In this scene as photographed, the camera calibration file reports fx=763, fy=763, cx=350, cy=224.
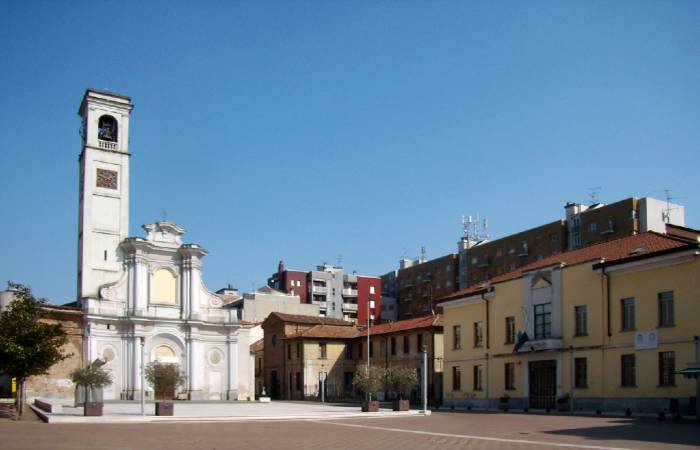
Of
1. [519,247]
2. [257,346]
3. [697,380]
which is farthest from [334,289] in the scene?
[697,380]

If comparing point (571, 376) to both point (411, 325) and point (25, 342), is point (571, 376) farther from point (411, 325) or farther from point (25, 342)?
point (25, 342)

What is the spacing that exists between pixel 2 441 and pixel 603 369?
2853 cm

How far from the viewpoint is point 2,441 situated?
789 inches

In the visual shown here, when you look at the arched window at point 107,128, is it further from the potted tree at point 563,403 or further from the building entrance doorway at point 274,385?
the potted tree at point 563,403

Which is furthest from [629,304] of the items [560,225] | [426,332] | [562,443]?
[560,225]

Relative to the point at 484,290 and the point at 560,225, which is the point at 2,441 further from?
the point at 560,225

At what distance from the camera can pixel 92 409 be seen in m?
32.7

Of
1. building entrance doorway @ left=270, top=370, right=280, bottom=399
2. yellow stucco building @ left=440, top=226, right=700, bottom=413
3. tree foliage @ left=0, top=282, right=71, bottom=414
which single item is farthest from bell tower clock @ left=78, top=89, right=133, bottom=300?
yellow stucco building @ left=440, top=226, right=700, bottom=413

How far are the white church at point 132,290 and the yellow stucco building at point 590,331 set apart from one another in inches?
1062

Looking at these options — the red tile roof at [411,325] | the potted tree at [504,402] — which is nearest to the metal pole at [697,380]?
the potted tree at [504,402]

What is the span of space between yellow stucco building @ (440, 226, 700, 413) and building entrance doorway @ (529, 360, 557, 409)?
0.19 ft

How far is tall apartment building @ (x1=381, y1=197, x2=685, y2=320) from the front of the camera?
282 feet

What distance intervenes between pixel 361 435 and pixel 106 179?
5133 centimetres

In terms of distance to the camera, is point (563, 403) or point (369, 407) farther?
point (563, 403)
